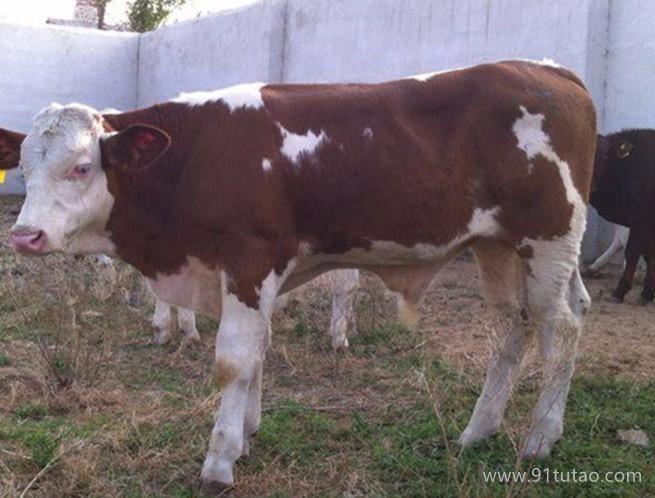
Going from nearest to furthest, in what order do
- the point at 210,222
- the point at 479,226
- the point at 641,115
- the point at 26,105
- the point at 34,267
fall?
the point at 210,222, the point at 479,226, the point at 34,267, the point at 641,115, the point at 26,105

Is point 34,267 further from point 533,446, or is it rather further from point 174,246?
point 533,446

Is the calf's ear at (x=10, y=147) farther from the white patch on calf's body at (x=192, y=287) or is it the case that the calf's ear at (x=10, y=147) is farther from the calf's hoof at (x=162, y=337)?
the calf's hoof at (x=162, y=337)

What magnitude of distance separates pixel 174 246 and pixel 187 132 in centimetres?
54

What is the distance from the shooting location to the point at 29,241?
12.2 ft

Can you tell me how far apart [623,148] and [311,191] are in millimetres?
5676

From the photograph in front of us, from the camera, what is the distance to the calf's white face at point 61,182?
12.4ft

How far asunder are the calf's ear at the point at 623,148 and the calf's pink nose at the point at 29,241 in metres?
6.62

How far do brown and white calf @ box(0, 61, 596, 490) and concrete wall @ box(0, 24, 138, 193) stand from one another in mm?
14862

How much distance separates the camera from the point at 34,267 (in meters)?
7.92

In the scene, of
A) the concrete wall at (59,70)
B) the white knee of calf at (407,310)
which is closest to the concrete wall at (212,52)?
the concrete wall at (59,70)

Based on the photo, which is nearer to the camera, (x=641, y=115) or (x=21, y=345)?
(x=21, y=345)

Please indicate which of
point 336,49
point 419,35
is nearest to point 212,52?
point 336,49

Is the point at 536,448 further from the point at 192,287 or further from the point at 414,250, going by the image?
the point at 192,287

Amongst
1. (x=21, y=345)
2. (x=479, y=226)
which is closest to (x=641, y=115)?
(x=479, y=226)
